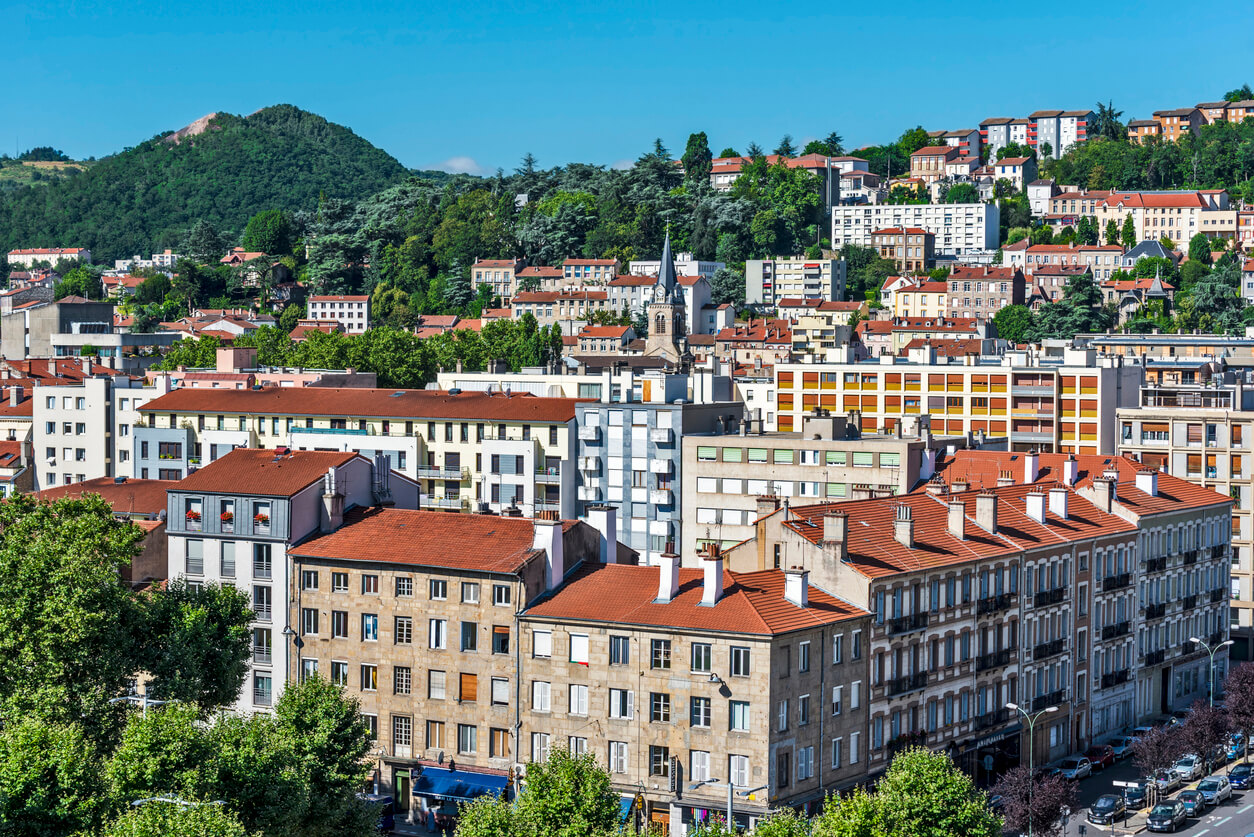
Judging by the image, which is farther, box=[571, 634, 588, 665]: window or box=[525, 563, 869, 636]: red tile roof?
box=[571, 634, 588, 665]: window

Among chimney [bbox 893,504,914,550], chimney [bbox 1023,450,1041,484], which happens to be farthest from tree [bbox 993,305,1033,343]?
chimney [bbox 893,504,914,550]

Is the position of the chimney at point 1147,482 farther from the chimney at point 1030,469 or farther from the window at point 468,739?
the window at point 468,739

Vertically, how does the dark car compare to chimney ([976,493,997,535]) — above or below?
below

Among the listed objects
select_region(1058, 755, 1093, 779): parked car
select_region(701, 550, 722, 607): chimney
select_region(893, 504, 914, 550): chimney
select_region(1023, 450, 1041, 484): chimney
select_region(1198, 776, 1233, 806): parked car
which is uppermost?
select_region(1023, 450, 1041, 484): chimney

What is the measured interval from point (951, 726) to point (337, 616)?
21176 mm

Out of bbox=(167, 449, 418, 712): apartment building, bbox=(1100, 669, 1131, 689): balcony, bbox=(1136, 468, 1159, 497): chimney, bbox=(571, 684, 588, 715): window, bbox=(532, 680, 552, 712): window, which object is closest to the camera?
bbox=(571, 684, 588, 715): window

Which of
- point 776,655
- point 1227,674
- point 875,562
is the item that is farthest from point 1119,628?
point 776,655

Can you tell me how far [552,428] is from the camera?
9225cm

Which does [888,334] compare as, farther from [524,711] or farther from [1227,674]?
[524,711]

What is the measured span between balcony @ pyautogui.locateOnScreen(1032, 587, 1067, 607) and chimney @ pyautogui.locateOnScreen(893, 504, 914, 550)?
7150 mm

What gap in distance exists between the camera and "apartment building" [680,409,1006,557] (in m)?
79.6

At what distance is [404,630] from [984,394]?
51638 mm

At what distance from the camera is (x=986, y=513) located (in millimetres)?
61812

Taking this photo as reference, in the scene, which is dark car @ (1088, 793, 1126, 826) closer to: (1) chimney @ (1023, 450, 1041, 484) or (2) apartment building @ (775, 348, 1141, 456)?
(1) chimney @ (1023, 450, 1041, 484)
